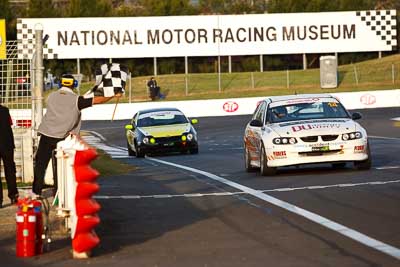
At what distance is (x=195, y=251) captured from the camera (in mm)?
9203

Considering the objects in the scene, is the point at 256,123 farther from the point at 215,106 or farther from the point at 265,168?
the point at 215,106

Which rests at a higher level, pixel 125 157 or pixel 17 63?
pixel 17 63

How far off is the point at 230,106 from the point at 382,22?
63.6ft

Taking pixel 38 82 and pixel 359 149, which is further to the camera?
pixel 359 149

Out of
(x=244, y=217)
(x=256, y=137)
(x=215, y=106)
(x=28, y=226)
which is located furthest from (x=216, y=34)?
(x=28, y=226)

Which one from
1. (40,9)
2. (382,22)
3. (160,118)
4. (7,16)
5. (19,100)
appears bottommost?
(160,118)

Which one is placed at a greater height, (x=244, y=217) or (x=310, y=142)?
(x=310, y=142)

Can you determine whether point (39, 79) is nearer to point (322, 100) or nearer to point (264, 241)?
point (322, 100)

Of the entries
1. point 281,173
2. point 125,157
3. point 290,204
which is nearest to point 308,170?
point 281,173

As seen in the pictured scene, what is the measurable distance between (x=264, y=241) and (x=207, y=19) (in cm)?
5855

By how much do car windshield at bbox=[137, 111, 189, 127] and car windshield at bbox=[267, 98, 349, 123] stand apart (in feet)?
34.6

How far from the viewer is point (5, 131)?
13789mm

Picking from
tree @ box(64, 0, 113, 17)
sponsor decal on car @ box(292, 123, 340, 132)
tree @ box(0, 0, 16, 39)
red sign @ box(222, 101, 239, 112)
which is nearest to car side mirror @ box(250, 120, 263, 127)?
sponsor decal on car @ box(292, 123, 340, 132)

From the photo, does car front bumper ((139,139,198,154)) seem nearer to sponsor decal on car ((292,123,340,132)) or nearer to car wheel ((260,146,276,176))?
car wheel ((260,146,276,176))
